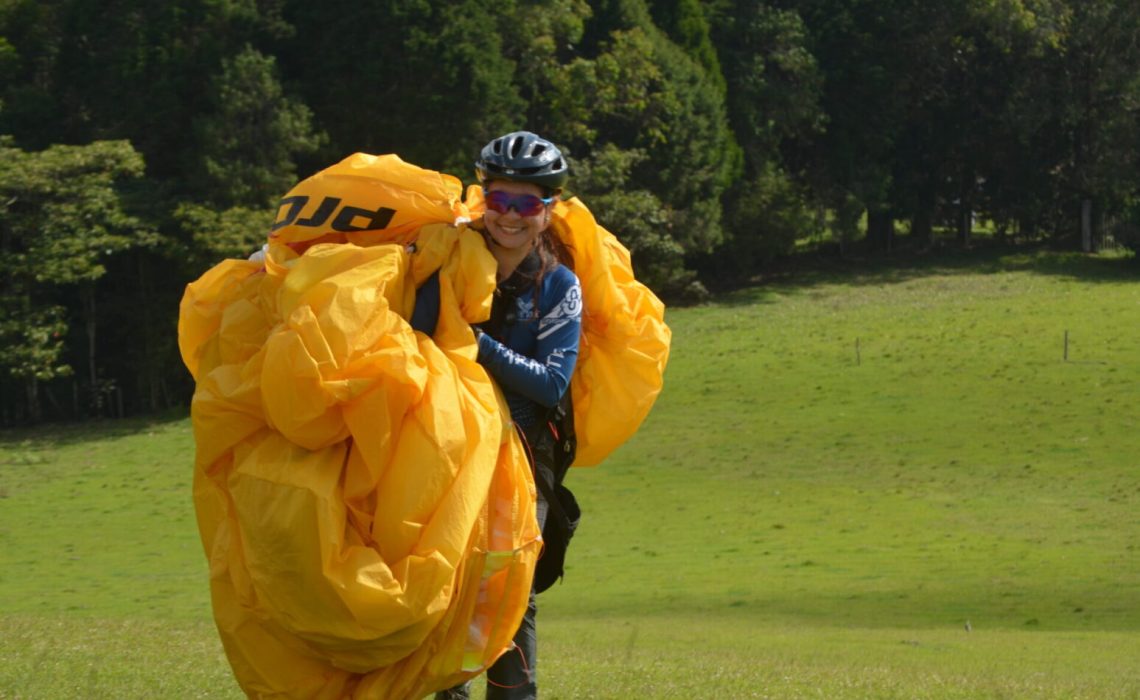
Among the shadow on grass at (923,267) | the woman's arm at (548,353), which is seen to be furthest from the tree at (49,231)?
the woman's arm at (548,353)

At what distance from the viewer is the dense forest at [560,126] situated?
37.5m

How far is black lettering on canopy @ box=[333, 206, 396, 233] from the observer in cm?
606

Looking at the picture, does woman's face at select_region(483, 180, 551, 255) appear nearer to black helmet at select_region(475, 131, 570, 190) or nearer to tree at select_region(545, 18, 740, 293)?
black helmet at select_region(475, 131, 570, 190)

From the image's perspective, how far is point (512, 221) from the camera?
593cm

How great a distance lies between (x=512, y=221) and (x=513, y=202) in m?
0.07

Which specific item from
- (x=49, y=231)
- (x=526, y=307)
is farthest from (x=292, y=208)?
(x=49, y=231)

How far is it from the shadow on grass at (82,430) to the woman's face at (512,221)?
3105cm

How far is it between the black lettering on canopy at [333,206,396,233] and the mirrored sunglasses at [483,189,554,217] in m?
0.42

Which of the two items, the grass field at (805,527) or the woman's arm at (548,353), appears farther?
the grass field at (805,527)

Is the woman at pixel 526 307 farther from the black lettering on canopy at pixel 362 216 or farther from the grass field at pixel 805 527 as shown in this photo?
the grass field at pixel 805 527

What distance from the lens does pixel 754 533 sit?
2384 centimetres

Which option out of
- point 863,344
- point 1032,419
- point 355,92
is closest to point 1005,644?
point 1032,419

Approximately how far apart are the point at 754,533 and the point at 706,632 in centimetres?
960

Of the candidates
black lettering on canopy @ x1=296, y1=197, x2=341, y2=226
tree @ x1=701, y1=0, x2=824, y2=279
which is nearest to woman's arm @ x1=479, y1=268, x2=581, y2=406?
black lettering on canopy @ x1=296, y1=197, x2=341, y2=226
